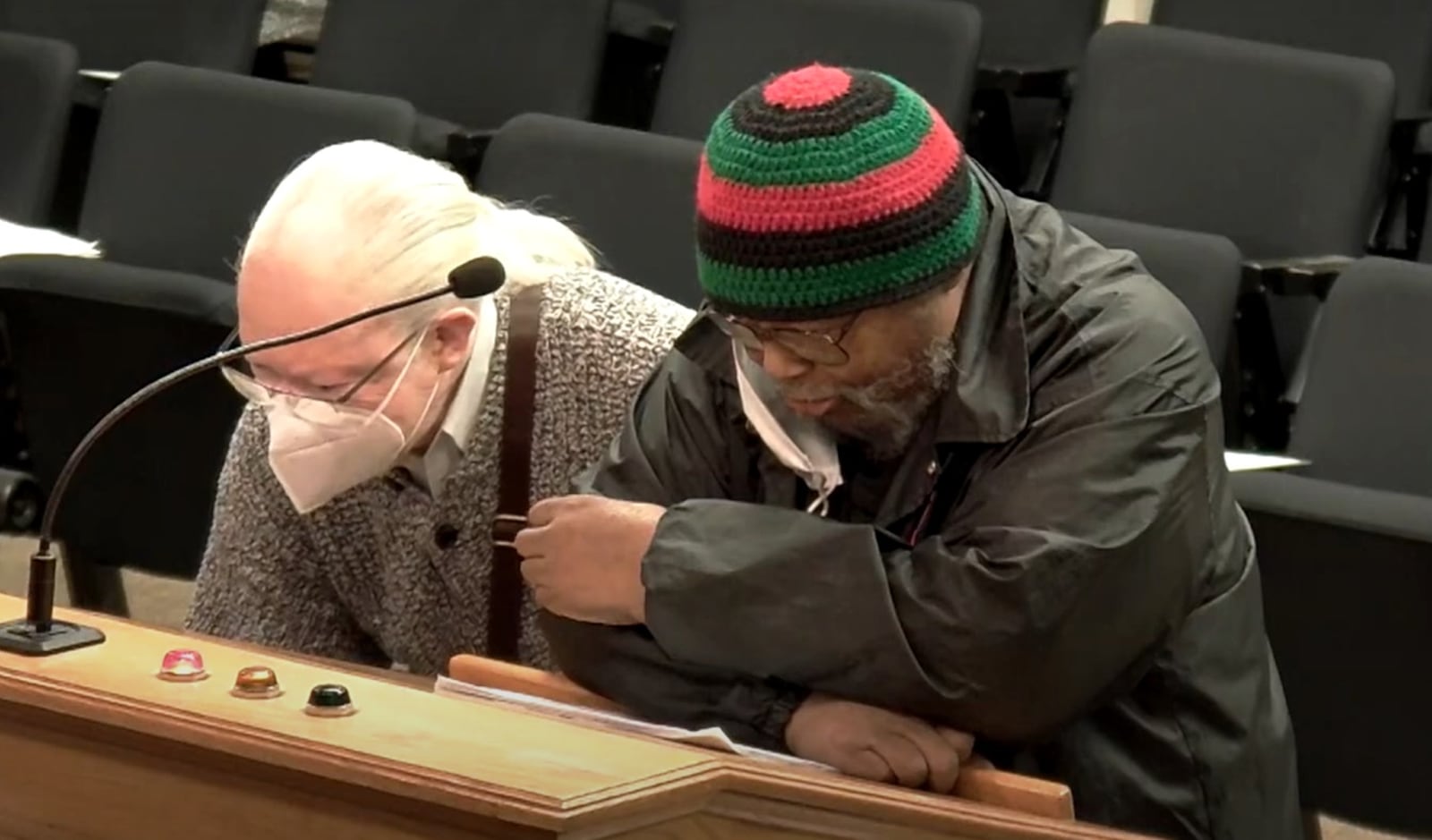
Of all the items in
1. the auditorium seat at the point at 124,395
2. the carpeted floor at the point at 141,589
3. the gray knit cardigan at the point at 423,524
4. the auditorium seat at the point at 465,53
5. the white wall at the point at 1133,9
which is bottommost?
the carpeted floor at the point at 141,589

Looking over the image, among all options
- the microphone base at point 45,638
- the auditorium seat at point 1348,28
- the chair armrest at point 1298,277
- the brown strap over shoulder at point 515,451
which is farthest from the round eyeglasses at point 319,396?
the auditorium seat at point 1348,28

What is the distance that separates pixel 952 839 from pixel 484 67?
8.86 feet

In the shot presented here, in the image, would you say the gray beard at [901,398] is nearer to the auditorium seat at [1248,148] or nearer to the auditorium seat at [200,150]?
the auditorium seat at [1248,148]

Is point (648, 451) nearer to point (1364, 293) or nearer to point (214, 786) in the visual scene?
point (214, 786)

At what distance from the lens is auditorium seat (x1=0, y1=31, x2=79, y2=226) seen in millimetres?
3494

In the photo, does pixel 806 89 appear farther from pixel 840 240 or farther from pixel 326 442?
pixel 326 442

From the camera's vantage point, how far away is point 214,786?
3.89ft

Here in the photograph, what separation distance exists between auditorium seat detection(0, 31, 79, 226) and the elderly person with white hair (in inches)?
68.6

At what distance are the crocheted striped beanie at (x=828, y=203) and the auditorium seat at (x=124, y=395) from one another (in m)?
1.49

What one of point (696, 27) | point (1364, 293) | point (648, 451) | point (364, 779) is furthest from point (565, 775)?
point (696, 27)

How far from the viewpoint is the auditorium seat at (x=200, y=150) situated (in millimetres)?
3123

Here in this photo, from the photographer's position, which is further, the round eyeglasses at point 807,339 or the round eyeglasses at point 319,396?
the round eyeglasses at point 319,396

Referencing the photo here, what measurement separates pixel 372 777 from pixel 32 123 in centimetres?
267

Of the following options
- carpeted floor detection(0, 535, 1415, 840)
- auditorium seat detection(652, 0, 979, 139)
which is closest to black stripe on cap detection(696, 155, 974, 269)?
auditorium seat detection(652, 0, 979, 139)
